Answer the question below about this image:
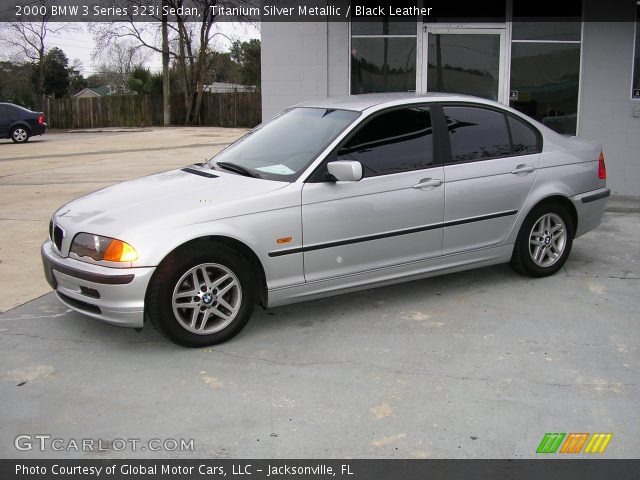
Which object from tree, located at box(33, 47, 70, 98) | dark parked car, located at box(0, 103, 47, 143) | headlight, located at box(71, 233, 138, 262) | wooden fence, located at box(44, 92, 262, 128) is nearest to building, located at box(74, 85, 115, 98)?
tree, located at box(33, 47, 70, 98)

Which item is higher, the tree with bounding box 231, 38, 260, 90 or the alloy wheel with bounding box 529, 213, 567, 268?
the tree with bounding box 231, 38, 260, 90

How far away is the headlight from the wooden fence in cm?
3250

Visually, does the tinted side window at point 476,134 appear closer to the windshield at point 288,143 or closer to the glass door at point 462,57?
the windshield at point 288,143

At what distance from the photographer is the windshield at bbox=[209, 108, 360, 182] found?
16.7 ft

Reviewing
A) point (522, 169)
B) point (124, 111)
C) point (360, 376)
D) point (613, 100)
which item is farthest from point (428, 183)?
point (124, 111)

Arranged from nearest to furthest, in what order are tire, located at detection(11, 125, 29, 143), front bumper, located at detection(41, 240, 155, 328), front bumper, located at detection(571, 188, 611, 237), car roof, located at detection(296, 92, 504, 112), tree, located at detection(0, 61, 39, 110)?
front bumper, located at detection(41, 240, 155, 328)
car roof, located at detection(296, 92, 504, 112)
front bumper, located at detection(571, 188, 611, 237)
tire, located at detection(11, 125, 29, 143)
tree, located at detection(0, 61, 39, 110)

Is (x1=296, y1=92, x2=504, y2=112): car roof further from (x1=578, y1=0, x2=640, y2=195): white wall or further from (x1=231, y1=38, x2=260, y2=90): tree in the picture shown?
(x1=231, y1=38, x2=260, y2=90): tree

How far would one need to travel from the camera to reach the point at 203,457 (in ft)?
11.0

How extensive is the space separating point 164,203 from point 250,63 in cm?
4040

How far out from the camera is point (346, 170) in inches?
188

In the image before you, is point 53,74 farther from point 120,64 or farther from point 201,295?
point 201,295

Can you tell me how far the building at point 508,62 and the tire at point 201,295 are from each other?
6129mm

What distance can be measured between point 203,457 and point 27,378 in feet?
5.06
